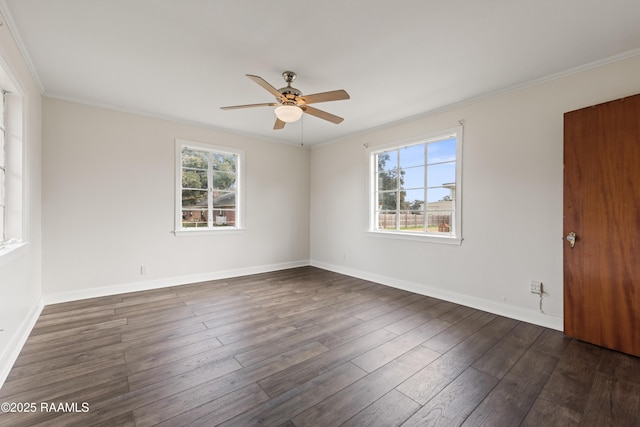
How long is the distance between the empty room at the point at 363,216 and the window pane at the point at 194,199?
39 mm

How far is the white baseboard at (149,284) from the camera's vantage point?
3.54 m

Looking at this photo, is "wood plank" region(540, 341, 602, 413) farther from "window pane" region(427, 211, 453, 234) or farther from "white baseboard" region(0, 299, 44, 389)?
"white baseboard" region(0, 299, 44, 389)

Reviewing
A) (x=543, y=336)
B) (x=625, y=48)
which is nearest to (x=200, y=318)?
(x=543, y=336)

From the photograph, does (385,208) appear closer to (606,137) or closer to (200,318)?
(606,137)

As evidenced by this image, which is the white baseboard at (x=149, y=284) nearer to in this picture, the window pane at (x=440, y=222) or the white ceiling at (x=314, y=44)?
the white ceiling at (x=314, y=44)

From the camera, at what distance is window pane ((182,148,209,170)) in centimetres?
451

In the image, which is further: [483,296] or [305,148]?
[305,148]

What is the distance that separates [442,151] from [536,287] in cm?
199

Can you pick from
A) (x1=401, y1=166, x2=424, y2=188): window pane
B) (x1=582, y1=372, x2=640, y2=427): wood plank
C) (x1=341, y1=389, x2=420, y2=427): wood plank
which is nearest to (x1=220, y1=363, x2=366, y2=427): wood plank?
(x1=341, y1=389, x2=420, y2=427): wood plank

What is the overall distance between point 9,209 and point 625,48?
5643 millimetres

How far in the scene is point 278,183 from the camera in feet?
18.3

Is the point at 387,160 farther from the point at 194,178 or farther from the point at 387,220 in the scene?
the point at 194,178

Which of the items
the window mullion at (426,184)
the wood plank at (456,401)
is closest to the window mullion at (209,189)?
the window mullion at (426,184)

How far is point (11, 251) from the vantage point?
2.13 metres
